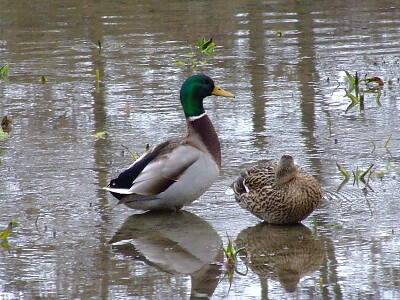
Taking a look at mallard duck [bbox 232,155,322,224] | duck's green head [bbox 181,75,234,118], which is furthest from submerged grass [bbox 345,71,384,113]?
mallard duck [bbox 232,155,322,224]

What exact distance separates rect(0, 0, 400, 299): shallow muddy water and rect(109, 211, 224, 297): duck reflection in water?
0.02 meters

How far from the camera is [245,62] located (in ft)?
39.6

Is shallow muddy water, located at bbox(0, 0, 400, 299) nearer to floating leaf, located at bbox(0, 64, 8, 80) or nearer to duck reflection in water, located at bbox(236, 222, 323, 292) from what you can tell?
duck reflection in water, located at bbox(236, 222, 323, 292)

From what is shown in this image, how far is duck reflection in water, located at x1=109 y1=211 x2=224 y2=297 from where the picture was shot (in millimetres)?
5738

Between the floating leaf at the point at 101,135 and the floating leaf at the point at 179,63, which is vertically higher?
the floating leaf at the point at 179,63

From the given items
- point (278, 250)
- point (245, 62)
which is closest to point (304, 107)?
point (245, 62)

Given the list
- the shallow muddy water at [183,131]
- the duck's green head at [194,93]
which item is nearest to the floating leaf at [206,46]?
the shallow muddy water at [183,131]

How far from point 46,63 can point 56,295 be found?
7424 millimetres

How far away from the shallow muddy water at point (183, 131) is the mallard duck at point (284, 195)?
117 mm

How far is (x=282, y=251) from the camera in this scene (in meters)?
6.06

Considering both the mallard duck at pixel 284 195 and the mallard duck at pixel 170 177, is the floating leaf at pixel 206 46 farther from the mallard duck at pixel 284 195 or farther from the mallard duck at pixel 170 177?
the mallard duck at pixel 284 195

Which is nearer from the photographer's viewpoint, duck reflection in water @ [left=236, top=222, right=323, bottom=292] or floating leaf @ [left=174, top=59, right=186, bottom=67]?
duck reflection in water @ [left=236, top=222, right=323, bottom=292]

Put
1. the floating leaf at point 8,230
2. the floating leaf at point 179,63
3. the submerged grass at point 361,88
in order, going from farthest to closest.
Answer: the floating leaf at point 179,63 < the submerged grass at point 361,88 < the floating leaf at point 8,230

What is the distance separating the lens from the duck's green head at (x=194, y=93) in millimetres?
7359
